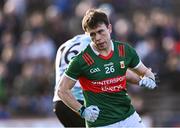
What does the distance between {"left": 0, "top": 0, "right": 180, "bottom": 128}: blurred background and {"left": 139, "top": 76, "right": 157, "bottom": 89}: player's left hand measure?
700 centimetres

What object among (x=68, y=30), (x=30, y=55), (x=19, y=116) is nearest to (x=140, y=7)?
(x=68, y=30)

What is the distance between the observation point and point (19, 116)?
626 inches

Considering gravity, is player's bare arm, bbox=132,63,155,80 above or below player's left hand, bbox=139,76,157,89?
above

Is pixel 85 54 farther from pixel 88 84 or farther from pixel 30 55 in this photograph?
pixel 30 55

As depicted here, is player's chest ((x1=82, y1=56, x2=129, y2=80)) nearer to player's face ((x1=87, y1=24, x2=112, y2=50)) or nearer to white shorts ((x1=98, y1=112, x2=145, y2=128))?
player's face ((x1=87, y1=24, x2=112, y2=50))

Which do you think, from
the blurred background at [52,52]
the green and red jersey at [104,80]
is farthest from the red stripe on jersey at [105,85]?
the blurred background at [52,52]

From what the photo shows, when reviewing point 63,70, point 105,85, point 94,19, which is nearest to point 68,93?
point 105,85

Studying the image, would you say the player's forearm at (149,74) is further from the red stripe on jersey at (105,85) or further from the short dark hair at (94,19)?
the short dark hair at (94,19)

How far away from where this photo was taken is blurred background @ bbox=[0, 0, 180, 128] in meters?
15.8

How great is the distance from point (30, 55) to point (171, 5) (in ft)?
15.8

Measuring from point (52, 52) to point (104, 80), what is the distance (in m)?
8.67

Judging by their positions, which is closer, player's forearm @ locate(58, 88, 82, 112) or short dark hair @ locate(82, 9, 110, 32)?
short dark hair @ locate(82, 9, 110, 32)

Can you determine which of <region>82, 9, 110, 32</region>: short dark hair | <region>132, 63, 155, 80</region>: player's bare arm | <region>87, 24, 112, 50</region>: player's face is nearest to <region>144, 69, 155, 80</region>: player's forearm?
<region>132, 63, 155, 80</region>: player's bare arm

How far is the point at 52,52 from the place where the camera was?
16750 millimetres
